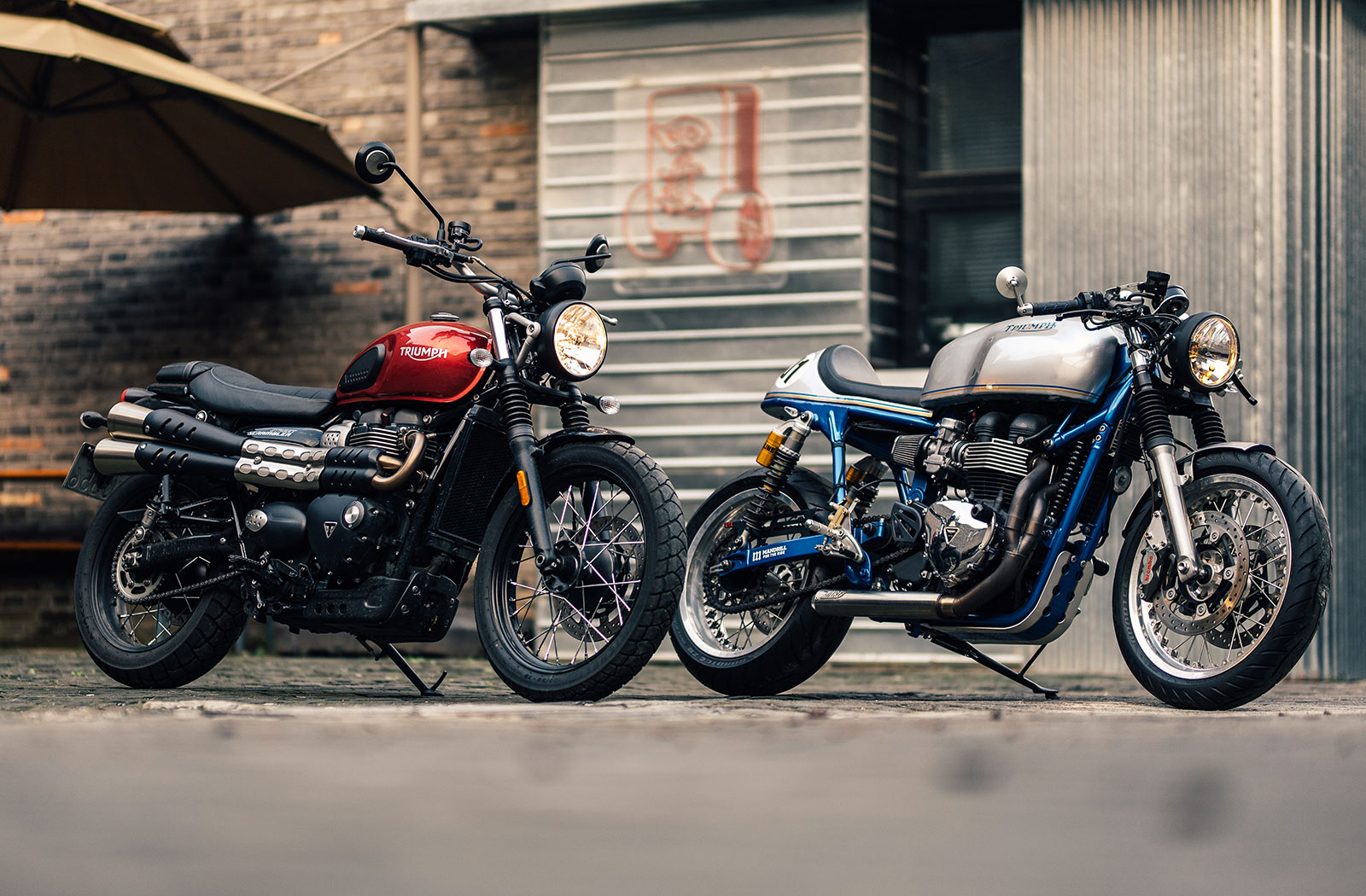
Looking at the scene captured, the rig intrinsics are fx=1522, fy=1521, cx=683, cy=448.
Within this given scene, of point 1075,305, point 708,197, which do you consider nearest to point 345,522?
point 1075,305

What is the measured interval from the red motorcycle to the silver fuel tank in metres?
1.08

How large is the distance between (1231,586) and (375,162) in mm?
2616

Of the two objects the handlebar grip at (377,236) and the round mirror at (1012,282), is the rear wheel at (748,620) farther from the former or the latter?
the handlebar grip at (377,236)

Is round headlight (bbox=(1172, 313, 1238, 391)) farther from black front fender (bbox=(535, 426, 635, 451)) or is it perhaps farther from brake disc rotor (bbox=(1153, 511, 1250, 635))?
black front fender (bbox=(535, 426, 635, 451))

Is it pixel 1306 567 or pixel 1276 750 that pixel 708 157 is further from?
pixel 1276 750

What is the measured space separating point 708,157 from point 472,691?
12.6 feet

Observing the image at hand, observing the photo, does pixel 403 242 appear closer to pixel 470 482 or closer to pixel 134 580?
pixel 470 482

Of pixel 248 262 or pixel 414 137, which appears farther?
pixel 248 262

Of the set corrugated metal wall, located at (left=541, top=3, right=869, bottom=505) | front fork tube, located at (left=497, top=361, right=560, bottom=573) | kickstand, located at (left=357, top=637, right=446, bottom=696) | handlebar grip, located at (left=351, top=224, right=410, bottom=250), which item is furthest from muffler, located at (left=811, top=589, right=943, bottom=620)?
corrugated metal wall, located at (left=541, top=3, right=869, bottom=505)

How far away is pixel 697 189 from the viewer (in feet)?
26.3

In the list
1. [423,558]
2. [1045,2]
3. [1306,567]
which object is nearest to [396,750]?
[423,558]

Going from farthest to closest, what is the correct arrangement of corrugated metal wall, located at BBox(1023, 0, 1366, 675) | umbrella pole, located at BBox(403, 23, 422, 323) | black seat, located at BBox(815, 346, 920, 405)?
umbrella pole, located at BBox(403, 23, 422, 323) → corrugated metal wall, located at BBox(1023, 0, 1366, 675) → black seat, located at BBox(815, 346, 920, 405)

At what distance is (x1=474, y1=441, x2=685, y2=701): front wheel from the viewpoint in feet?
13.3

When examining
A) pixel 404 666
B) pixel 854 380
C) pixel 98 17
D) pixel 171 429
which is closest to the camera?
pixel 404 666
